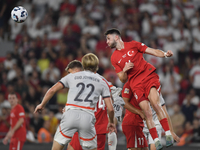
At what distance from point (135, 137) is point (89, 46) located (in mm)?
8113

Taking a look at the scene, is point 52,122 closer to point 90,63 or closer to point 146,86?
point 146,86

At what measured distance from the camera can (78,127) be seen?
5465mm

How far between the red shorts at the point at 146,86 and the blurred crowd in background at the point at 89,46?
5.27m

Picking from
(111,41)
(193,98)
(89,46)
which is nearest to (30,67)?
(89,46)

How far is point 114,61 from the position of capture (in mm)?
7031

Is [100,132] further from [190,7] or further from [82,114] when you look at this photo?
[190,7]

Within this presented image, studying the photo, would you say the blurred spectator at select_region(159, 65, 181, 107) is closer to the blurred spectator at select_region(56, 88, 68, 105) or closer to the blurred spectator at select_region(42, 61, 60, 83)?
the blurred spectator at select_region(56, 88, 68, 105)

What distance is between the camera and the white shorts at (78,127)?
214 inches

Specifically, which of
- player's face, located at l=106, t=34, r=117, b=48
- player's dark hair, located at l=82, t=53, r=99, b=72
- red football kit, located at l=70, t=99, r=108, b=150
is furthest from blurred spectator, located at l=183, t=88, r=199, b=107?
player's dark hair, located at l=82, t=53, r=99, b=72

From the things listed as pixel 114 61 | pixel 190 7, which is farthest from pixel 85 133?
pixel 190 7

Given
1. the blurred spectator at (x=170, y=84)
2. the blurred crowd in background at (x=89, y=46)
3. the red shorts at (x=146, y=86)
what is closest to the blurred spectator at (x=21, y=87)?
the blurred crowd in background at (x=89, y=46)

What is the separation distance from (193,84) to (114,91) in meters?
6.99

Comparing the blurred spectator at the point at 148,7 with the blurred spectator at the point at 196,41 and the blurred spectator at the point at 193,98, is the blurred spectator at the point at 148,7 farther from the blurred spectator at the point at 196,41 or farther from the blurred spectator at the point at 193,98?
the blurred spectator at the point at 193,98

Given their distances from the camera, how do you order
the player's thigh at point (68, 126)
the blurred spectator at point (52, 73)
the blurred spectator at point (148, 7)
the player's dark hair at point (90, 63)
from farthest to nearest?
the blurred spectator at point (148, 7), the blurred spectator at point (52, 73), the player's dark hair at point (90, 63), the player's thigh at point (68, 126)
